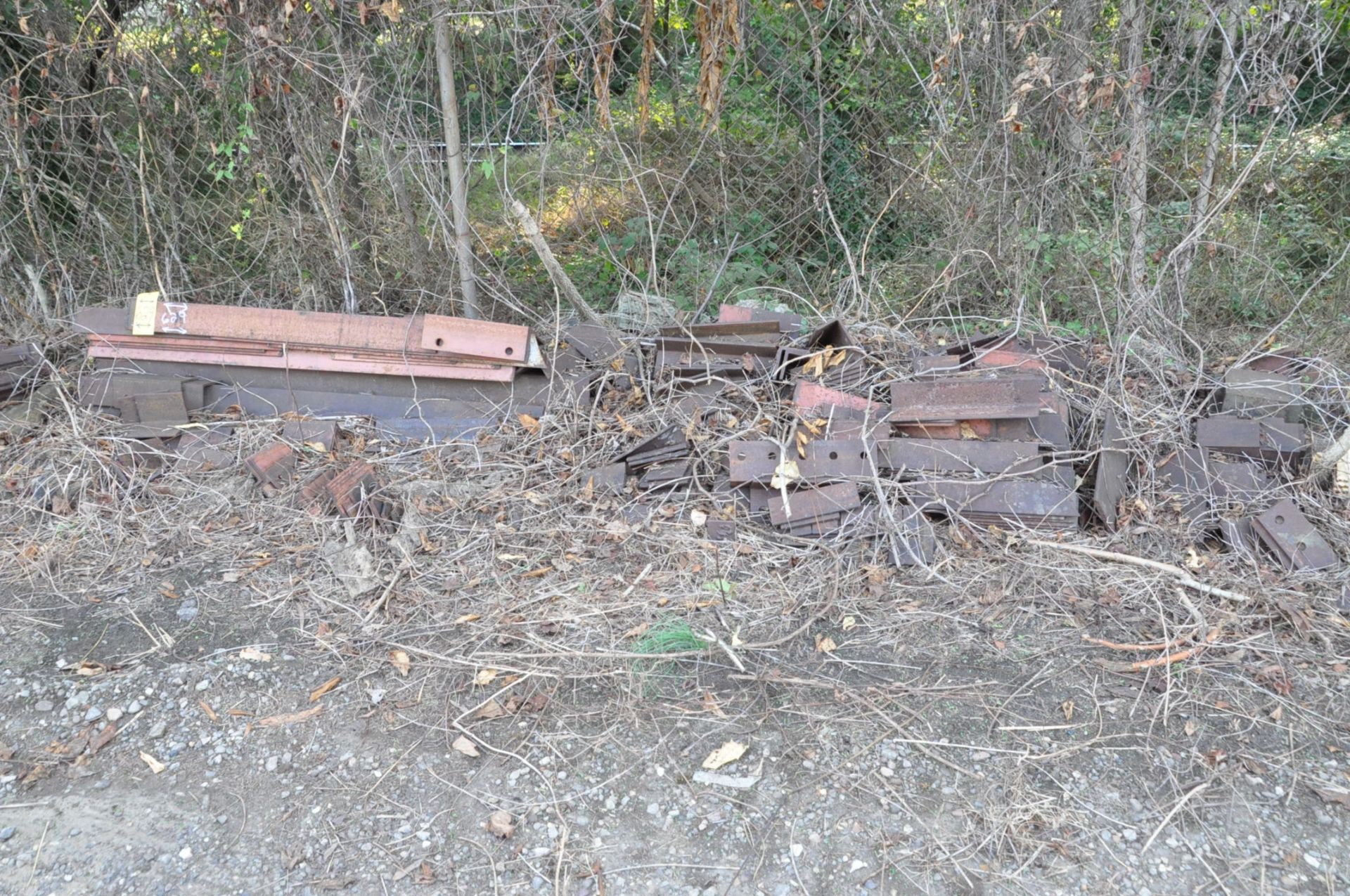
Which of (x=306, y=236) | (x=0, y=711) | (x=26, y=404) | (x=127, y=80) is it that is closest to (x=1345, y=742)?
(x=0, y=711)

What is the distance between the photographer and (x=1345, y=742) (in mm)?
2719

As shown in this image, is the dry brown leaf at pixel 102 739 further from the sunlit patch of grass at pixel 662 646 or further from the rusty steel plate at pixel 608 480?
the rusty steel plate at pixel 608 480

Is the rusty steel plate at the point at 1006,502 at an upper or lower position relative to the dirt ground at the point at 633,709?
upper

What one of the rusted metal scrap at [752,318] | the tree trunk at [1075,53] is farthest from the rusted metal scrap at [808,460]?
the tree trunk at [1075,53]

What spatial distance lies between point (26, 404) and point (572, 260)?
10.7 feet

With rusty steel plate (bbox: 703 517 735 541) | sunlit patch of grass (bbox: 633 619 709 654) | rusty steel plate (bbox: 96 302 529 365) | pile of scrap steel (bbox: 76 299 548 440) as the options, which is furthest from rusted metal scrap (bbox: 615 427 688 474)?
sunlit patch of grass (bbox: 633 619 709 654)

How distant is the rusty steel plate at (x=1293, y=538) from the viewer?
3.58m

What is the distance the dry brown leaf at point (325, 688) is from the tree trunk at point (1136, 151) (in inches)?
175

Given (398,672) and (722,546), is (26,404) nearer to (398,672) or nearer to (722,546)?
(398,672)

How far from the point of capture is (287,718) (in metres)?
2.85

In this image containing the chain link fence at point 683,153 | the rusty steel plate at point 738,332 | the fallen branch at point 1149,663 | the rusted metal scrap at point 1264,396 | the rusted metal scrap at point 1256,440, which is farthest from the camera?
the chain link fence at point 683,153

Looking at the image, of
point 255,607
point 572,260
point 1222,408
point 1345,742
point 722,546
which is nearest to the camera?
point 1345,742

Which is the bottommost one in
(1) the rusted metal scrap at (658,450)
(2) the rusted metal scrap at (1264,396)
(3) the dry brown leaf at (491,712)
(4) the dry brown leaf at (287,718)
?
(4) the dry brown leaf at (287,718)

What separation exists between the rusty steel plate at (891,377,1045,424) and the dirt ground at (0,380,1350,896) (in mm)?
583
